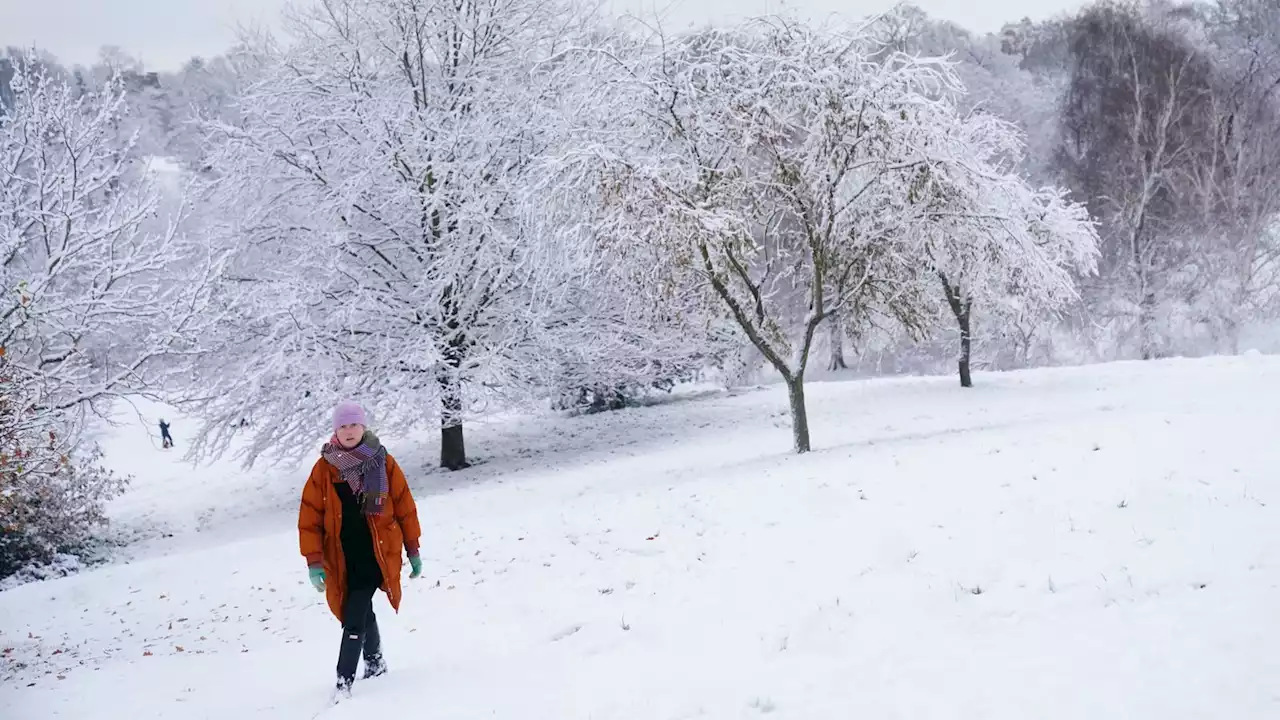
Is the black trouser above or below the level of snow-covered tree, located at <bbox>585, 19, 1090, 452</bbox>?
below

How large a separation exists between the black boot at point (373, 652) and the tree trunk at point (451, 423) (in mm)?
9452

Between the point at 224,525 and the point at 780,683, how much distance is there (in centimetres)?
1465

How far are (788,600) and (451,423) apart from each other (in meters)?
10.3

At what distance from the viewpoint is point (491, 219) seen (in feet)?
50.4

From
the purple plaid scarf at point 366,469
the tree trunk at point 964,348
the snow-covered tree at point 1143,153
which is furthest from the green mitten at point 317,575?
the snow-covered tree at point 1143,153

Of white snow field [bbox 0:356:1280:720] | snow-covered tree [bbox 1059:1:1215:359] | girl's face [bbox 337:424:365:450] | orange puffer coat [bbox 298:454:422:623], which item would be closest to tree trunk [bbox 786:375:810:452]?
white snow field [bbox 0:356:1280:720]

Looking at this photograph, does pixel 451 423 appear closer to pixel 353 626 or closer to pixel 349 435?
pixel 353 626

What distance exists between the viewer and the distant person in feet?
17.0

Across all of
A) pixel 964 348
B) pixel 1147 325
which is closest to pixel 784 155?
pixel 964 348

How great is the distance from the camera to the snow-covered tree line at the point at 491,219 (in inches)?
452

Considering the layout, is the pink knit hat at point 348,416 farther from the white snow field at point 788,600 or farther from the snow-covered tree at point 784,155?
the snow-covered tree at point 784,155

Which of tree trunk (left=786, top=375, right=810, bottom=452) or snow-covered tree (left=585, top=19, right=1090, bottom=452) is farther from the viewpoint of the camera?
tree trunk (left=786, top=375, right=810, bottom=452)

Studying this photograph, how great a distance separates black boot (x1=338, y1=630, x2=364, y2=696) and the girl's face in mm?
1316

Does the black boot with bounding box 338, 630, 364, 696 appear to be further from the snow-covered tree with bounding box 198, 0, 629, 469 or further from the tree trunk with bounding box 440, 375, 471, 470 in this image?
the tree trunk with bounding box 440, 375, 471, 470
